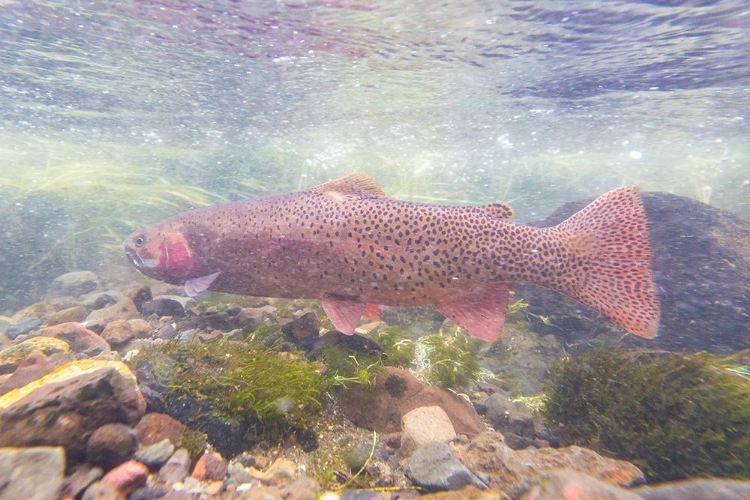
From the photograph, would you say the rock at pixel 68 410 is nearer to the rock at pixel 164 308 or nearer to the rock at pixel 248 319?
the rock at pixel 248 319

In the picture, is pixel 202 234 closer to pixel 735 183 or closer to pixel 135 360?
pixel 135 360

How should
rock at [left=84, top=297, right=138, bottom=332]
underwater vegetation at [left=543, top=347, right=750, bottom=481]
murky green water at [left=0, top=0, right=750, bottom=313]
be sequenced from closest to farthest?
underwater vegetation at [left=543, top=347, right=750, bottom=481], rock at [left=84, top=297, right=138, bottom=332], murky green water at [left=0, top=0, right=750, bottom=313]

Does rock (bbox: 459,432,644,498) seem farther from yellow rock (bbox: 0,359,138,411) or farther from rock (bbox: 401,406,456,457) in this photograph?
yellow rock (bbox: 0,359,138,411)

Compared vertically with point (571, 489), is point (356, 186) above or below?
above

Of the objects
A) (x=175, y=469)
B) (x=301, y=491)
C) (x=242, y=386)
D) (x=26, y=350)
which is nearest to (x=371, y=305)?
(x=242, y=386)

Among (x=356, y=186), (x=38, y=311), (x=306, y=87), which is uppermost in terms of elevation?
(x=306, y=87)

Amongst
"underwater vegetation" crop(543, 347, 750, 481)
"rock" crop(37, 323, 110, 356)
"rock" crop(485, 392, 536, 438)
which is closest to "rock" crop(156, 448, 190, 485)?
"rock" crop(37, 323, 110, 356)

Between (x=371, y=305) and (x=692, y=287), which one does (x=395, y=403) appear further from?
(x=692, y=287)
